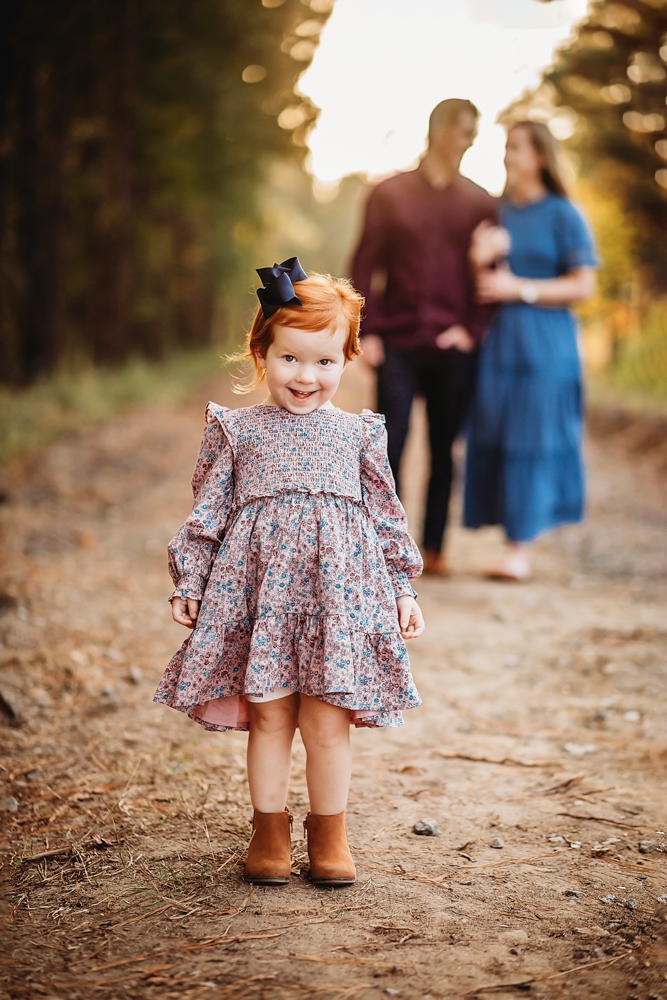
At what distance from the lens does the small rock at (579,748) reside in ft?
9.51

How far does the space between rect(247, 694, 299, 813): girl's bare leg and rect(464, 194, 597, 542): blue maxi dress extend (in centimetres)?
303

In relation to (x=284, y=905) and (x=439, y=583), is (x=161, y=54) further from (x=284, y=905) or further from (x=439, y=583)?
(x=284, y=905)

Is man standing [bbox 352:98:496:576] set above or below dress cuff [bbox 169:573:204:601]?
above

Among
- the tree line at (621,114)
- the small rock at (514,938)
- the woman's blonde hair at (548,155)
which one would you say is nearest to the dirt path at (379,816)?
the small rock at (514,938)

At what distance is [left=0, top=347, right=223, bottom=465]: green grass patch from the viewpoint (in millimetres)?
7984

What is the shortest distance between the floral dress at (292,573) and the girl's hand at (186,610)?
2cm

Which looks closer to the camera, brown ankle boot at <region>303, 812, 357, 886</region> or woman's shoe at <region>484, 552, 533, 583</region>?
brown ankle boot at <region>303, 812, 357, 886</region>

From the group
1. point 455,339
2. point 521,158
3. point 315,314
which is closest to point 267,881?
point 315,314

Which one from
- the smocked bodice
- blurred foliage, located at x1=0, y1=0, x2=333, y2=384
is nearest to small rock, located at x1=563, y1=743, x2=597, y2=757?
the smocked bodice

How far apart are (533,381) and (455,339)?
0.55m

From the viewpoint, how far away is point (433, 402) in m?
4.85

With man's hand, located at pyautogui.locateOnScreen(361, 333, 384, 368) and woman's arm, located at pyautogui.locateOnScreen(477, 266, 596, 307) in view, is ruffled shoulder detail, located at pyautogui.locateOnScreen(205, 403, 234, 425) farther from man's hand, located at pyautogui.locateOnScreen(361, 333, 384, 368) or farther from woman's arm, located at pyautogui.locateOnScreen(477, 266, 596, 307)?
woman's arm, located at pyautogui.locateOnScreen(477, 266, 596, 307)

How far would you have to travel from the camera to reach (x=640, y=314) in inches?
587

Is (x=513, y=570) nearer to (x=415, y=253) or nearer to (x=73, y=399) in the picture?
(x=415, y=253)
